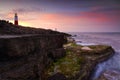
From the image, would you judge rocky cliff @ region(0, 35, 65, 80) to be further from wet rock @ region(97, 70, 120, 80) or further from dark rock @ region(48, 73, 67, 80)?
wet rock @ region(97, 70, 120, 80)

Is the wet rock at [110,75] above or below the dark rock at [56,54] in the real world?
below

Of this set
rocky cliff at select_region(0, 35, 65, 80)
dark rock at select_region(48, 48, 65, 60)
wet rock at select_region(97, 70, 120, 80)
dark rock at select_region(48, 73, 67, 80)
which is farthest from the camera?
wet rock at select_region(97, 70, 120, 80)

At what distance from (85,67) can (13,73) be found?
7.45 meters

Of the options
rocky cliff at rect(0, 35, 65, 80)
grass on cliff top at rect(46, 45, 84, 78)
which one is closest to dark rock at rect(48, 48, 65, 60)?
grass on cliff top at rect(46, 45, 84, 78)

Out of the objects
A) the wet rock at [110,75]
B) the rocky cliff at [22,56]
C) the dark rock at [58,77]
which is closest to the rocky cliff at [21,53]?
the rocky cliff at [22,56]

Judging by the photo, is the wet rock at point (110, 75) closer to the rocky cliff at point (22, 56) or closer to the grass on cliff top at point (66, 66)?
the grass on cliff top at point (66, 66)

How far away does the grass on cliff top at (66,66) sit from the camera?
11.6 meters

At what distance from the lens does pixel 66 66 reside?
1266cm

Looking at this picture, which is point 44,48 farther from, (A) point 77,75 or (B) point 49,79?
(A) point 77,75

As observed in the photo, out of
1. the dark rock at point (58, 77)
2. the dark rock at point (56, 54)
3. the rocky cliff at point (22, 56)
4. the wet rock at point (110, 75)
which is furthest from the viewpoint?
the wet rock at point (110, 75)

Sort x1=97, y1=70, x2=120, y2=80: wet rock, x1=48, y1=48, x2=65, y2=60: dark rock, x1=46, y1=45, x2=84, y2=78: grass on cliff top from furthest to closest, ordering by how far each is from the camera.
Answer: x1=97, y1=70, x2=120, y2=80: wet rock → x1=48, y1=48, x2=65, y2=60: dark rock → x1=46, y1=45, x2=84, y2=78: grass on cliff top

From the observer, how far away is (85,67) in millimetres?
13906

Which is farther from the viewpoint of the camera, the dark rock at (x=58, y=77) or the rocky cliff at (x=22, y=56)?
the dark rock at (x=58, y=77)

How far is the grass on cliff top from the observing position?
1156cm
